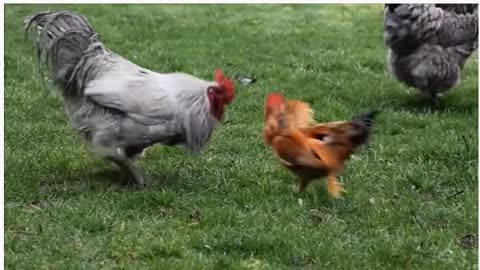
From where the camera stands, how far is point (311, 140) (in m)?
4.82

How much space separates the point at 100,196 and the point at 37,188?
0.42 meters

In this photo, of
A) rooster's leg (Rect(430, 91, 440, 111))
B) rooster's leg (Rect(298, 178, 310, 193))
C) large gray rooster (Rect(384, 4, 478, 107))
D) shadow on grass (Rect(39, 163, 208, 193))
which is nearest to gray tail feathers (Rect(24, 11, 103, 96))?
shadow on grass (Rect(39, 163, 208, 193))

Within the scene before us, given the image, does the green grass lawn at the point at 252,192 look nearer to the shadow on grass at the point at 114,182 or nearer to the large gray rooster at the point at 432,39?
the shadow on grass at the point at 114,182

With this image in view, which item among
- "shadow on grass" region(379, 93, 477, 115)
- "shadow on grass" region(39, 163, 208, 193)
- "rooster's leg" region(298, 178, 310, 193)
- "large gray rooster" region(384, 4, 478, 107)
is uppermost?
"large gray rooster" region(384, 4, 478, 107)

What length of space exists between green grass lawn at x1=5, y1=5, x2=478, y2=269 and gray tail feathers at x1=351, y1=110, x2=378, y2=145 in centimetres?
42

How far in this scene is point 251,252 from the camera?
4.32 meters

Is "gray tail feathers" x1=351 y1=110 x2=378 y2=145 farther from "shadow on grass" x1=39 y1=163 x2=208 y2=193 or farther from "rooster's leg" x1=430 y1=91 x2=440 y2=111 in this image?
"rooster's leg" x1=430 y1=91 x2=440 y2=111

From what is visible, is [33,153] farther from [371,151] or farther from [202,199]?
[371,151]

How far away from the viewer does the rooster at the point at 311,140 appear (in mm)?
4801

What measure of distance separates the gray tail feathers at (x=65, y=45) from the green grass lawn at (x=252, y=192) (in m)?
0.65

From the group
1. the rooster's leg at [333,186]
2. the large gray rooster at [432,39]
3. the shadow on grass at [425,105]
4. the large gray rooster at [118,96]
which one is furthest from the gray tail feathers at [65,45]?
the shadow on grass at [425,105]

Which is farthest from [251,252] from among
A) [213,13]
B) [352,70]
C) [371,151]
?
[213,13]

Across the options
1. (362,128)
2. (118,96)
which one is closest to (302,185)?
(362,128)

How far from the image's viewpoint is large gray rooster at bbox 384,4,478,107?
7.15 meters
